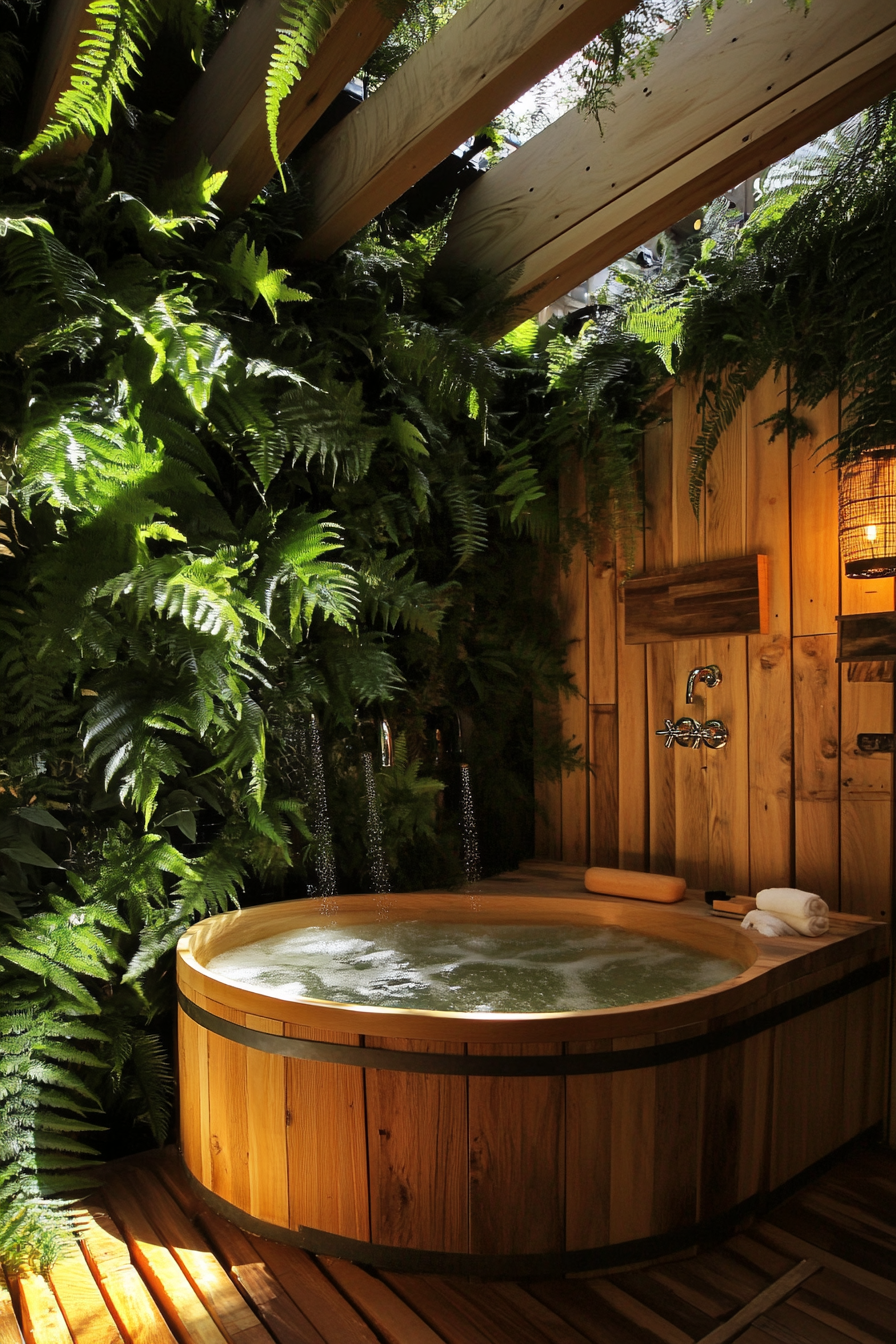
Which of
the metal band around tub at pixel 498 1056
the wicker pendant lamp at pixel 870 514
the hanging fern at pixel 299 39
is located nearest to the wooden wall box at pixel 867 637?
the wicker pendant lamp at pixel 870 514

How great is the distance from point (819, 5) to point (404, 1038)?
233 centimetres

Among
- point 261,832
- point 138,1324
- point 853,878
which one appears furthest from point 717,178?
point 138,1324

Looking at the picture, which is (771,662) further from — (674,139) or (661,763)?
(674,139)

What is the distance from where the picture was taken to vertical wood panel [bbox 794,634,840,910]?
2.51 m

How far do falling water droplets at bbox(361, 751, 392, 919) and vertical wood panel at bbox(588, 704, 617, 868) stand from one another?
0.81 metres

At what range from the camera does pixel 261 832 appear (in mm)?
2508

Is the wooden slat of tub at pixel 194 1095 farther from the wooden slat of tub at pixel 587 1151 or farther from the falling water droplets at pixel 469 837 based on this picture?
the falling water droplets at pixel 469 837

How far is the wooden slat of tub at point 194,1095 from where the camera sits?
202 cm

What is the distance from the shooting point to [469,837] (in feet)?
10.4

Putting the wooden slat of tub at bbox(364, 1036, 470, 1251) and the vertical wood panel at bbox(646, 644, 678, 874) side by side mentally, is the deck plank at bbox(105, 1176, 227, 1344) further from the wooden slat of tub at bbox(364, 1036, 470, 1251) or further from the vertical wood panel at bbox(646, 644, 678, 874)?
the vertical wood panel at bbox(646, 644, 678, 874)

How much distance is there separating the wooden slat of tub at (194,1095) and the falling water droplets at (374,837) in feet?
2.73

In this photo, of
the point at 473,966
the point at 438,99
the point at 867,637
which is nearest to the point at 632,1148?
the point at 473,966

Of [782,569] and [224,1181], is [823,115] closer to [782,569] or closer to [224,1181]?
[782,569]

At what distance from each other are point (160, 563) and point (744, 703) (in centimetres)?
177
